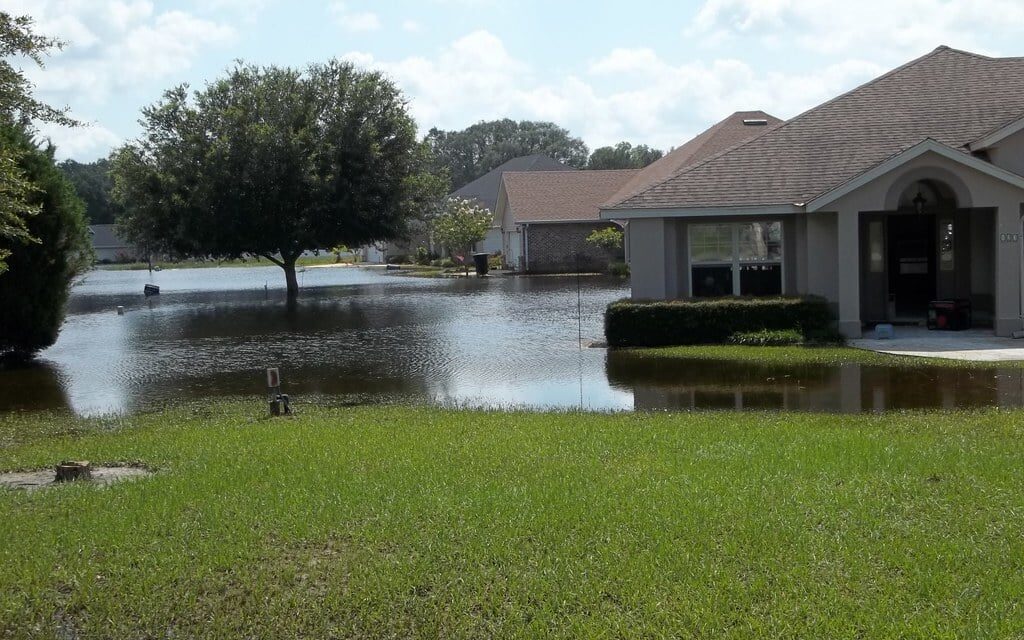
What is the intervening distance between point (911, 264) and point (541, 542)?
17799mm

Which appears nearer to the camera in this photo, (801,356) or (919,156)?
(801,356)

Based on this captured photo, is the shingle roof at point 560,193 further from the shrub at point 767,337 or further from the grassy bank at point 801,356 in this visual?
the grassy bank at point 801,356

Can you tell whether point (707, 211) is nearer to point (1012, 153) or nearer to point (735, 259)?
point (735, 259)

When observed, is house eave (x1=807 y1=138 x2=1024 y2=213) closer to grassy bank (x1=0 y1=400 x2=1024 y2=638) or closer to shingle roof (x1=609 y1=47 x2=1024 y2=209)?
shingle roof (x1=609 y1=47 x2=1024 y2=209)

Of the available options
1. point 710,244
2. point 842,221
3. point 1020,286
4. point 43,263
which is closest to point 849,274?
point 842,221

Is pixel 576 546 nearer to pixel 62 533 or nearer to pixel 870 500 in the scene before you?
pixel 870 500

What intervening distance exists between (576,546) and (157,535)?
9.64ft

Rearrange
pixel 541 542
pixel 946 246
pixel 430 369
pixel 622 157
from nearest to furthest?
1. pixel 541 542
2. pixel 430 369
3. pixel 946 246
4. pixel 622 157

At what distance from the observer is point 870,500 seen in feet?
24.8

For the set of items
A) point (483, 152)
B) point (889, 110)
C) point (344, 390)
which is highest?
point (483, 152)

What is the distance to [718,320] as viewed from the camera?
20328 millimetres

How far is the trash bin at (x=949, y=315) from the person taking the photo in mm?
20594

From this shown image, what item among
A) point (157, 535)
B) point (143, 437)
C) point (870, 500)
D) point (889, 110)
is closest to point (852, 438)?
point (870, 500)

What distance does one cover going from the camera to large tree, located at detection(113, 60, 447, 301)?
41.7 meters
